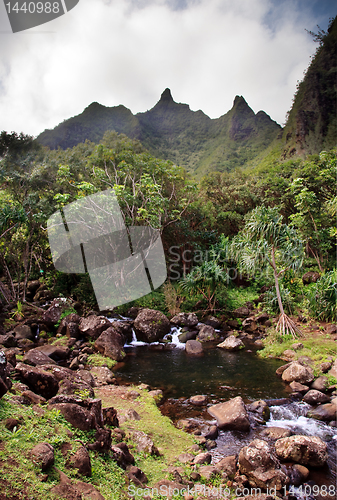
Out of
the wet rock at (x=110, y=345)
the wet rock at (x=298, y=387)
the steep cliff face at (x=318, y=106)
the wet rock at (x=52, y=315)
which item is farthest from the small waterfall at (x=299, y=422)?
the steep cliff face at (x=318, y=106)

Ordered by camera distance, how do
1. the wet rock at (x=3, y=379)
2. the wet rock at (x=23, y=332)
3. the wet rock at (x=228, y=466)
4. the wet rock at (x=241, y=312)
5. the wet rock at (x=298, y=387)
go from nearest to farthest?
the wet rock at (x=3, y=379)
the wet rock at (x=228, y=466)
the wet rock at (x=298, y=387)
the wet rock at (x=23, y=332)
the wet rock at (x=241, y=312)

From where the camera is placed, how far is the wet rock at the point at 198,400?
6.07m

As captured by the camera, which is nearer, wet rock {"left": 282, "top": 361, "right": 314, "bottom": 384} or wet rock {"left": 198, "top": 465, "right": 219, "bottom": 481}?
wet rock {"left": 198, "top": 465, "right": 219, "bottom": 481}

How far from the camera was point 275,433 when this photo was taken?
16.0 ft

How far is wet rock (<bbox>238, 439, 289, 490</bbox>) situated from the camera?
143 inches

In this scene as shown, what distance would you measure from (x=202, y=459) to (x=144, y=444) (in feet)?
2.89

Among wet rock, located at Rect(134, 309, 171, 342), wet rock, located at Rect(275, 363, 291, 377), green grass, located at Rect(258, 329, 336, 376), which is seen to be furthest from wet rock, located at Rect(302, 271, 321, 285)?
wet rock, located at Rect(275, 363, 291, 377)

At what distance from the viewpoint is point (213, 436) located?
4.82 meters

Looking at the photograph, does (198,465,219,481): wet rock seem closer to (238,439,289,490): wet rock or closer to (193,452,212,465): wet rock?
(193,452,212,465): wet rock

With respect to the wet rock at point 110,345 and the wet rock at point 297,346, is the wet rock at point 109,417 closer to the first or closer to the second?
the wet rock at point 110,345

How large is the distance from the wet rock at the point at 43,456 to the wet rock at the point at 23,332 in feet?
26.3

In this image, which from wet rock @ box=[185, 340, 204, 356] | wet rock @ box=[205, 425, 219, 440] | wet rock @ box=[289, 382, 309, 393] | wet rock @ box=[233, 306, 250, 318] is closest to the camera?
wet rock @ box=[205, 425, 219, 440]

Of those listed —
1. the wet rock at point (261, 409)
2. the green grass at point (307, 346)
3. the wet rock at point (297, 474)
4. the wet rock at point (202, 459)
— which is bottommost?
the green grass at point (307, 346)

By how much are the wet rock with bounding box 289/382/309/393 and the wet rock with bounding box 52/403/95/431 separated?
16.8 feet
